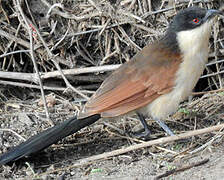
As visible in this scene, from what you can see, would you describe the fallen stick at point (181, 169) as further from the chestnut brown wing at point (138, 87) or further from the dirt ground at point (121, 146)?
the chestnut brown wing at point (138, 87)

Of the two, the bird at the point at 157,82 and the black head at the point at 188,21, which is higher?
the black head at the point at 188,21

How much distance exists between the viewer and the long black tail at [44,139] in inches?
118

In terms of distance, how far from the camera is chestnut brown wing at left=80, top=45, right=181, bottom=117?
3.10m

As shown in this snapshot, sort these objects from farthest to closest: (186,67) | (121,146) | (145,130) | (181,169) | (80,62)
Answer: (80,62) → (145,130) → (121,146) → (186,67) → (181,169)

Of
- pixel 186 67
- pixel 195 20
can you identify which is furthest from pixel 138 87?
pixel 195 20

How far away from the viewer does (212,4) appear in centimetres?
395

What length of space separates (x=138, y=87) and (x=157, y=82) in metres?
0.14

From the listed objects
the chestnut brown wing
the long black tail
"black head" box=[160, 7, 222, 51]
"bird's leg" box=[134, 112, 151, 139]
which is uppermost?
"black head" box=[160, 7, 222, 51]

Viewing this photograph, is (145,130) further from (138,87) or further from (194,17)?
(194,17)

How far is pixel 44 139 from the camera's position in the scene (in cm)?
312

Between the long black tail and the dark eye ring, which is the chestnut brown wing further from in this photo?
the dark eye ring

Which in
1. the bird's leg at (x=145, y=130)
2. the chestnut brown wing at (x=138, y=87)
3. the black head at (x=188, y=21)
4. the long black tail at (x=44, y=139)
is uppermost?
the black head at (x=188, y=21)

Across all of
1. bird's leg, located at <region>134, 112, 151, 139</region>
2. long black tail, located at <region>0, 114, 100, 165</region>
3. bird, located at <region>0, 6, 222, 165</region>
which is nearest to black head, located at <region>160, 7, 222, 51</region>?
bird, located at <region>0, 6, 222, 165</region>

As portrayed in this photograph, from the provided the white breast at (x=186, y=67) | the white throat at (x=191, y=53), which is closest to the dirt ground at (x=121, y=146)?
the white breast at (x=186, y=67)
